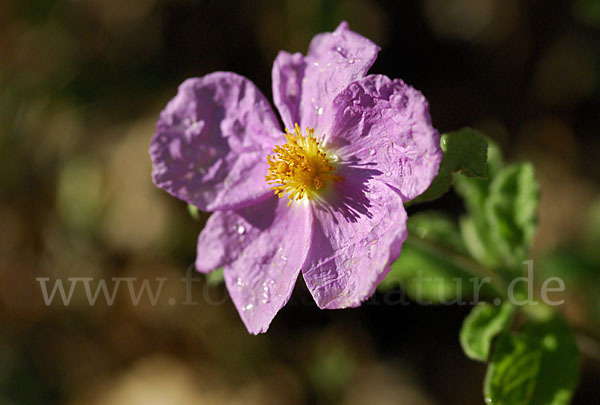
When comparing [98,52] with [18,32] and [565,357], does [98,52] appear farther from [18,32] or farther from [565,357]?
[565,357]

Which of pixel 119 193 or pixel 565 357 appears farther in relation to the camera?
pixel 119 193

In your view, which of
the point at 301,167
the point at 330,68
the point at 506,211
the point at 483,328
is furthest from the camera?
the point at 506,211

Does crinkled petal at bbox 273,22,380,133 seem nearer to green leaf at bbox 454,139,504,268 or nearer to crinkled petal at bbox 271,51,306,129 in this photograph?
crinkled petal at bbox 271,51,306,129

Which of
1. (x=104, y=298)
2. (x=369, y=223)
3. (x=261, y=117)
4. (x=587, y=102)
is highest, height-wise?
(x=261, y=117)

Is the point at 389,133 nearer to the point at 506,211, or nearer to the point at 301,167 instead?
the point at 301,167

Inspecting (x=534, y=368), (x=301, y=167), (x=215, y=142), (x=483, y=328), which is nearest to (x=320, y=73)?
(x=301, y=167)

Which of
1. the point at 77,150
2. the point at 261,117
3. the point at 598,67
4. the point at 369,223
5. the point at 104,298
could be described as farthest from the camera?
the point at 77,150

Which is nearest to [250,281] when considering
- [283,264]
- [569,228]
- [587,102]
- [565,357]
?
[283,264]

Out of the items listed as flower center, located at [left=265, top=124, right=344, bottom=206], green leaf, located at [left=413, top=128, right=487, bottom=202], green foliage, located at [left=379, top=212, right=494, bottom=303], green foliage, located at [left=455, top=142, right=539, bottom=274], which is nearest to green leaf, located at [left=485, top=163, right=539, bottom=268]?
green foliage, located at [left=455, top=142, right=539, bottom=274]
